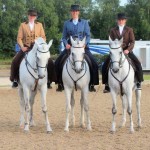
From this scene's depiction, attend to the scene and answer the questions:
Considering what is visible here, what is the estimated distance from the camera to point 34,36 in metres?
10.8

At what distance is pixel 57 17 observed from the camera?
192ft

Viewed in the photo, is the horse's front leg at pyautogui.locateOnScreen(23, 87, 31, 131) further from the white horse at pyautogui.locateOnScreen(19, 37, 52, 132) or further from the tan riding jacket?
the tan riding jacket

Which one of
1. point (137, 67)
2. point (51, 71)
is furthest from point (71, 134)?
point (137, 67)

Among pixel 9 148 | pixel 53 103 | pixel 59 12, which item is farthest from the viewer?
pixel 59 12

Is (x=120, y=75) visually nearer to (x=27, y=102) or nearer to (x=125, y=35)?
(x=125, y=35)

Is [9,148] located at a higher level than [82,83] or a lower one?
lower

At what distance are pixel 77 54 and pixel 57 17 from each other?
49550 millimetres

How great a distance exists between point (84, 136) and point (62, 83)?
157 centimetres

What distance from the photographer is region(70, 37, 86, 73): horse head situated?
378 inches

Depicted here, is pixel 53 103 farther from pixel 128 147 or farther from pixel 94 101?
pixel 128 147

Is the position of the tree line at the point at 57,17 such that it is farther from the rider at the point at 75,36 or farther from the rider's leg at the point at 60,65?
the rider's leg at the point at 60,65

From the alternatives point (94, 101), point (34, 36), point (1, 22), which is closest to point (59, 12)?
point (1, 22)

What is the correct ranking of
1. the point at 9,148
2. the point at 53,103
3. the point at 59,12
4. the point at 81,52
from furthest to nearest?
1. the point at 59,12
2. the point at 53,103
3. the point at 81,52
4. the point at 9,148

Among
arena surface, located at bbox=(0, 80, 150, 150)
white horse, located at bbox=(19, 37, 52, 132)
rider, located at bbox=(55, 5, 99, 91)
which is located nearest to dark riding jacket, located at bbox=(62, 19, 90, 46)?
rider, located at bbox=(55, 5, 99, 91)
